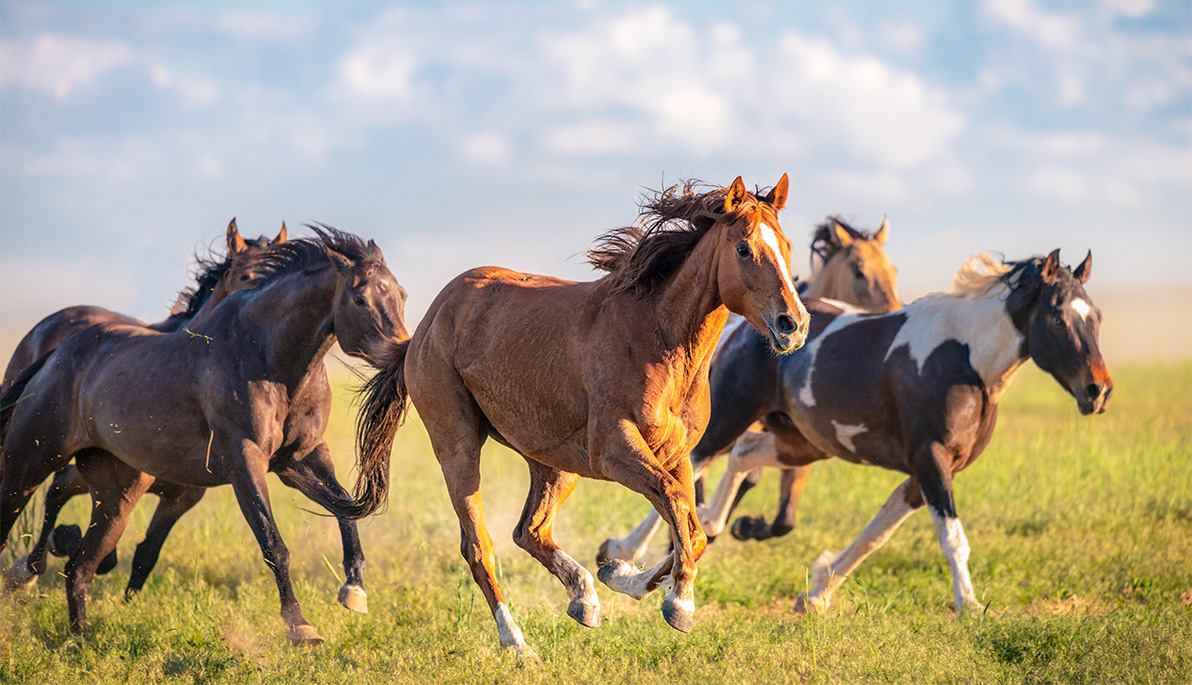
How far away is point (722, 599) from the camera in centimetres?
687

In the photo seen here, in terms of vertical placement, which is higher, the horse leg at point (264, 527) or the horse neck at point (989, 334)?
the horse neck at point (989, 334)

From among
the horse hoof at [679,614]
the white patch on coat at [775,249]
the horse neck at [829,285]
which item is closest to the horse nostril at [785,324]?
the white patch on coat at [775,249]

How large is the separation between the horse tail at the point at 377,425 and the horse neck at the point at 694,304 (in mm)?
1849

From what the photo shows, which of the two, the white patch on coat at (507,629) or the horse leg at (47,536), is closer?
the white patch on coat at (507,629)

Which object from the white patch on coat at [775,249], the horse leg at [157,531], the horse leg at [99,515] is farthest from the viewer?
the horse leg at [157,531]

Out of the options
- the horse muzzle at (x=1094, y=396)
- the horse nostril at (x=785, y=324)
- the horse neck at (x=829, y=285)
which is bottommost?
the horse muzzle at (x=1094, y=396)

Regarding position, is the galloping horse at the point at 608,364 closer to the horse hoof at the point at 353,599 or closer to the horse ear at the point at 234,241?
the horse hoof at the point at 353,599

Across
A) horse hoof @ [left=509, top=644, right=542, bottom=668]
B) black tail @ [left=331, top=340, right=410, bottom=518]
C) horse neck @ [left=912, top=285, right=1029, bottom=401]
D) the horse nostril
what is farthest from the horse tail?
horse neck @ [left=912, top=285, right=1029, bottom=401]

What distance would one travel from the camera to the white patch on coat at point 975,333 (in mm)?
6438

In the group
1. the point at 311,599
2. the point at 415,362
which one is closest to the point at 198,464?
the point at 311,599

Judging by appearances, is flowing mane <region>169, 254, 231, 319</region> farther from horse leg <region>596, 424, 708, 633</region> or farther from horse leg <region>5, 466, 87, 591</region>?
horse leg <region>596, 424, 708, 633</region>

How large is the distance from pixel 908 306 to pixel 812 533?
104 inches

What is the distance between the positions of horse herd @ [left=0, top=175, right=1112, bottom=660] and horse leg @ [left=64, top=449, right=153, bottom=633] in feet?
0.05

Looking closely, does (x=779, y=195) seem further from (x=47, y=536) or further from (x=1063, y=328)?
(x=47, y=536)
